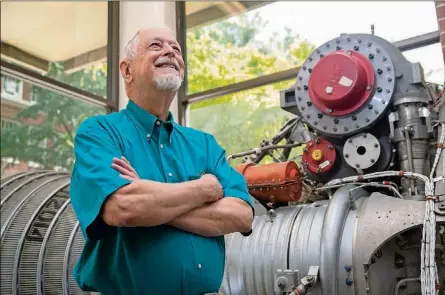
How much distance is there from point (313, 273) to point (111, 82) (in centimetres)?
286

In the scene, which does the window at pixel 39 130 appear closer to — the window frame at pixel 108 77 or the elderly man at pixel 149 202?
the window frame at pixel 108 77

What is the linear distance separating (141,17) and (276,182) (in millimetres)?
2590

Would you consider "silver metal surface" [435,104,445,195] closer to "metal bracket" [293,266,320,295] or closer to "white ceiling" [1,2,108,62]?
"metal bracket" [293,266,320,295]

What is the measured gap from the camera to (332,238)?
200cm

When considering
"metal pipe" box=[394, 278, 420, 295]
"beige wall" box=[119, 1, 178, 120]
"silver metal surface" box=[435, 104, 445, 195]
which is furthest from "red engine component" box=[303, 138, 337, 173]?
"beige wall" box=[119, 1, 178, 120]


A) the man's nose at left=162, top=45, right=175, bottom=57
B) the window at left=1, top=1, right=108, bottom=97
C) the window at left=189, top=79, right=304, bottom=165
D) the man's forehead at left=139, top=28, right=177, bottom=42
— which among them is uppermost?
the window at left=1, top=1, right=108, bottom=97

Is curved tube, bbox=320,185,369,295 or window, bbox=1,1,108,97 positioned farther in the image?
window, bbox=1,1,108,97

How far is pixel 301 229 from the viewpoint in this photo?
7.09 ft

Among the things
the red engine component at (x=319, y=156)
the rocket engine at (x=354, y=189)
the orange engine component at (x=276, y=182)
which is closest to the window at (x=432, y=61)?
the rocket engine at (x=354, y=189)

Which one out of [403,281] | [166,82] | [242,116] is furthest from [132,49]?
[242,116]

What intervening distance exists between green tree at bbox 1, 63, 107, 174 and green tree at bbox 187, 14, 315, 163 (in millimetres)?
932

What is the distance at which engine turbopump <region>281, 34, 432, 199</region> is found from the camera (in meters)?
2.14

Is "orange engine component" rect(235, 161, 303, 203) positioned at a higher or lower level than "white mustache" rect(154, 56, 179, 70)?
lower

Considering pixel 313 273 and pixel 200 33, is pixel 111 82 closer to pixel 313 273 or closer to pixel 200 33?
pixel 200 33
